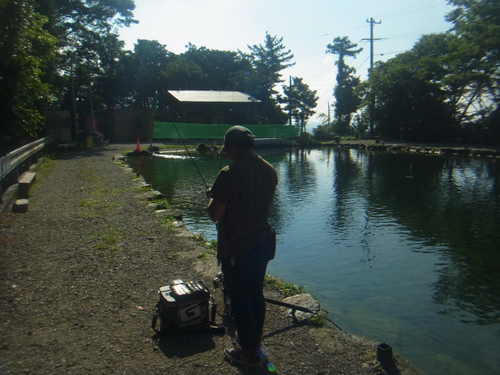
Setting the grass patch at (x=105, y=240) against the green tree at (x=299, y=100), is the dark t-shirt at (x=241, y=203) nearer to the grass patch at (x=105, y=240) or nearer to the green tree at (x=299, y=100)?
the grass patch at (x=105, y=240)

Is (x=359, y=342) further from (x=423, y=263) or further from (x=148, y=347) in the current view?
(x=423, y=263)

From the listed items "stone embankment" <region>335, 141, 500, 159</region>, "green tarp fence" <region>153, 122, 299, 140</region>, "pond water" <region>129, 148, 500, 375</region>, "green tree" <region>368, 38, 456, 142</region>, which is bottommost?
"pond water" <region>129, 148, 500, 375</region>

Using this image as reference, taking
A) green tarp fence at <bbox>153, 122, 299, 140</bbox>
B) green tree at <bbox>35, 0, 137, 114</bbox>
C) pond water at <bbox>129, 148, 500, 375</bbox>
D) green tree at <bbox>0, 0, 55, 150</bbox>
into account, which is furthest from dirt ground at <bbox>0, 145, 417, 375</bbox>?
green tarp fence at <bbox>153, 122, 299, 140</bbox>

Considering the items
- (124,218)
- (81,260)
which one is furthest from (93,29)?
(81,260)

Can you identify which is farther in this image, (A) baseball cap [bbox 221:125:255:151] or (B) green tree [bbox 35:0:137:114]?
(B) green tree [bbox 35:0:137:114]

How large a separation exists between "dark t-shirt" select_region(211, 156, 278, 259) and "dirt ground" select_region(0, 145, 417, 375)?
0.92 meters

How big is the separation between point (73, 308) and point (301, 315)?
2163mm

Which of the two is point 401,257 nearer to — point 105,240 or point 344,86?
point 105,240

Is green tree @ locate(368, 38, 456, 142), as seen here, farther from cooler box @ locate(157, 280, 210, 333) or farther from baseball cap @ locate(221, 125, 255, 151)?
cooler box @ locate(157, 280, 210, 333)

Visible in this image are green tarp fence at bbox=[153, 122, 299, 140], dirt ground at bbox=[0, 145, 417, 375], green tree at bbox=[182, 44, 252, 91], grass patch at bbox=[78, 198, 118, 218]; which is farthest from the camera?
green tree at bbox=[182, 44, 252, 91]

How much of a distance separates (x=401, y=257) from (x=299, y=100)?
4763 cm

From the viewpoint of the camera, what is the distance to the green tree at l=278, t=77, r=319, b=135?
50188 mm

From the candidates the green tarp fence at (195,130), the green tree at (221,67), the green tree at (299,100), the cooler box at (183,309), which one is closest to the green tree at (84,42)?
the green tarp fence at (195,130)

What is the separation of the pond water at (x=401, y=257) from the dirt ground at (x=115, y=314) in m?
1.14
